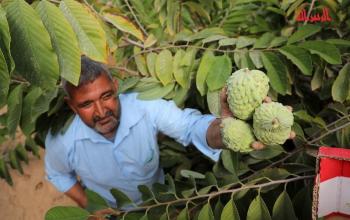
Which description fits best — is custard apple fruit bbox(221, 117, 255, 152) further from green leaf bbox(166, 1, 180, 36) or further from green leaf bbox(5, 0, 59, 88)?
green leaf bbox(166, 1, 180, 36)

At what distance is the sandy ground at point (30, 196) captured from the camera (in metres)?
2.96

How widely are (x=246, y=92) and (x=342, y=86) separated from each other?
525mm

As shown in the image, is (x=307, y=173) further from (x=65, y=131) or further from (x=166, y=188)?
(x=65, y=131)

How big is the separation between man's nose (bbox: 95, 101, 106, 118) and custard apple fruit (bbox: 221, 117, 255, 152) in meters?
0.67

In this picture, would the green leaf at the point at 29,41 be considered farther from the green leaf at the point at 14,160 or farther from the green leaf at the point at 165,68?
the green leaf at the point at 14,160

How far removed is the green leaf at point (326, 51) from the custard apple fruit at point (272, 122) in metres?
0.40

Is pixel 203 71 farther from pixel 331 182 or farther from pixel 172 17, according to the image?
pixel 331 182

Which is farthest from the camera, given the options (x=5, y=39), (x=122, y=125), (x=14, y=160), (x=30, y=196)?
(x=30, y=196)

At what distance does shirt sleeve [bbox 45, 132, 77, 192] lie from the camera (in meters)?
1.67

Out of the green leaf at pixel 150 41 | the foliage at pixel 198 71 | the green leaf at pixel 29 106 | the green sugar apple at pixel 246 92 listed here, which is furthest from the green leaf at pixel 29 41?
the green leaf at pixel 150 41

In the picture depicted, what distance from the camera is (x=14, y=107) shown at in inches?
56.4

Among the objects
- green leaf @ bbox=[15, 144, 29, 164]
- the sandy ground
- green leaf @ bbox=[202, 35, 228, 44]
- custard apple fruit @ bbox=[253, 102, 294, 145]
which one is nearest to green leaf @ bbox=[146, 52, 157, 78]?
green leaf @ bbox=[202, 35, 228, 44]

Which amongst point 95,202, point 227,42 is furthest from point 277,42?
point 95,202

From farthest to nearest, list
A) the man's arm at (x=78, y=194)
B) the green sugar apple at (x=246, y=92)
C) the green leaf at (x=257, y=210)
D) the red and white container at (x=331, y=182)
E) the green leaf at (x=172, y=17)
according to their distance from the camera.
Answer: the man's arm at (x=78, y=194) → the green leaf at (x=172, y=17) → the green leaf at (x=257, y=210) → the green sugar apple at (x=246, y=92) → the red and white container at (x=331, y=182)
